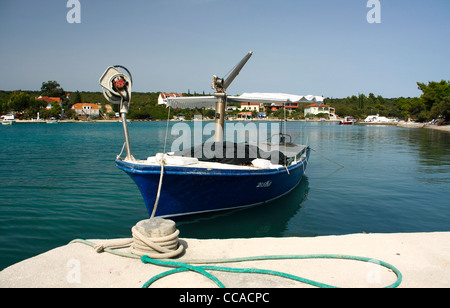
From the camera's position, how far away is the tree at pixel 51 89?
147250mm

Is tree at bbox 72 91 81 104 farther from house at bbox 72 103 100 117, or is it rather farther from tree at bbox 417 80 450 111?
tree at bbox 417 80 450 111

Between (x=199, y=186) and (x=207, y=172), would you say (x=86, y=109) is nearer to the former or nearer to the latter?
(x=199, y=186)

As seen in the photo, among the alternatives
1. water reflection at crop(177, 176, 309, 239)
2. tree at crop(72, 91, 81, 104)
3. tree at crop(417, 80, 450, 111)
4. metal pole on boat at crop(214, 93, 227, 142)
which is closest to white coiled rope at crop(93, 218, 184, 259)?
water reflection at crop(177, 176, 309, 239)

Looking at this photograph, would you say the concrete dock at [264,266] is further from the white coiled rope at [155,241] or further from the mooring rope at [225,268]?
the white coiled rope at [155,241]

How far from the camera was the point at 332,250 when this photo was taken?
551 cm

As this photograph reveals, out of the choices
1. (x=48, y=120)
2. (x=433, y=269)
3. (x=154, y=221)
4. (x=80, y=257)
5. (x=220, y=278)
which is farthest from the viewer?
(x=48, y=120)

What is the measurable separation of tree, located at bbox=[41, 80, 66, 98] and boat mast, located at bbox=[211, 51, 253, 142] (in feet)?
517

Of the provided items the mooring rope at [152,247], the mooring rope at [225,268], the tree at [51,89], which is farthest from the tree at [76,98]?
the mooring rope at [152,247]

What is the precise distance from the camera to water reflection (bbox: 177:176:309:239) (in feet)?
28.1

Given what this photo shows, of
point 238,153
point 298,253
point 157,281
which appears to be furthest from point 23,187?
point 298,253

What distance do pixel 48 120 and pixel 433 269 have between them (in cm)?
12495

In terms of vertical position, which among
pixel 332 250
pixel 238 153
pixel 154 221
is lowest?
pixel 332 250

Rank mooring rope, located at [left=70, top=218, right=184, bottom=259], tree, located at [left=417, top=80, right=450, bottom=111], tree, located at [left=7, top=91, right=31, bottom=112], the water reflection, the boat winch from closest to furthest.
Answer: mooring rope, located at [left=70, top=218, right=184, bottom=259] → the boat winch → the water reflection → tree, located at [left=417, top=80, right=450, bottom=111] → tree, located at [left=7, top=91, right=31, bottom=112]

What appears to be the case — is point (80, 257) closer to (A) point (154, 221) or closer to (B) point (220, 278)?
(A) point (154, 221)
